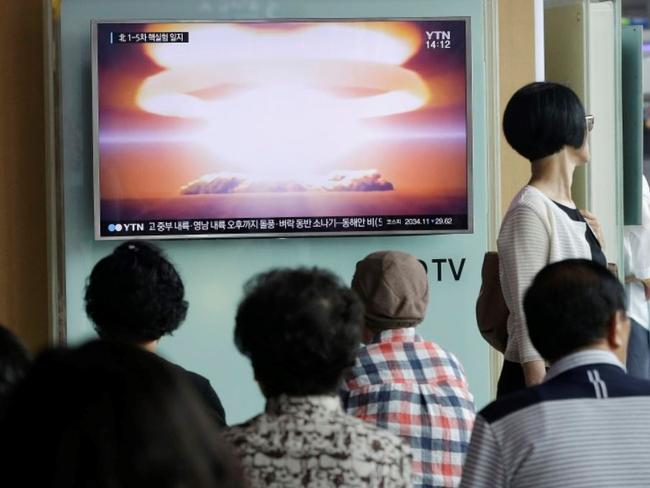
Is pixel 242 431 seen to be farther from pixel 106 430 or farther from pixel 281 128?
pixel 281 128

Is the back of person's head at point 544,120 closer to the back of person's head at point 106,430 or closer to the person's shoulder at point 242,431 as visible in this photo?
the person's shoulder at point 242,431

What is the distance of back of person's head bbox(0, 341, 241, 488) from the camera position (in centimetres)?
96

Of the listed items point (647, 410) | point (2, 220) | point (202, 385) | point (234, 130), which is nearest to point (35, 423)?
point (647, 410)

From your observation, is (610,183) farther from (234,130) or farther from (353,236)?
(234,130)

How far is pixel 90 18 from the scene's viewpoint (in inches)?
180

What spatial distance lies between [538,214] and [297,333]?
45.4 inches

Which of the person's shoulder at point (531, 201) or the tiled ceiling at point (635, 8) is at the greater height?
the tiled ceiling at point (635, 8)

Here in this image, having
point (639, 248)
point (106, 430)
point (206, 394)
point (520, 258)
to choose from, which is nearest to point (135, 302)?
point (206, 394)

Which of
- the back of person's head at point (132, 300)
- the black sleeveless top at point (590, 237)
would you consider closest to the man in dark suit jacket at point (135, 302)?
the back of person's head at point (132, 300)

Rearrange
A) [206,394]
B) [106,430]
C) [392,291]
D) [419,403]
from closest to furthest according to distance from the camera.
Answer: [106,430]
[419,403]
[392,291]
[206,394]

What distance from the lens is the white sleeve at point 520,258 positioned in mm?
2846

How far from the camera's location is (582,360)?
76.6 inches

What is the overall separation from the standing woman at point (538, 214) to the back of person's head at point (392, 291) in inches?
10.6

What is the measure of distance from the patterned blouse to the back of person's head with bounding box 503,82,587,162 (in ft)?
4.22
